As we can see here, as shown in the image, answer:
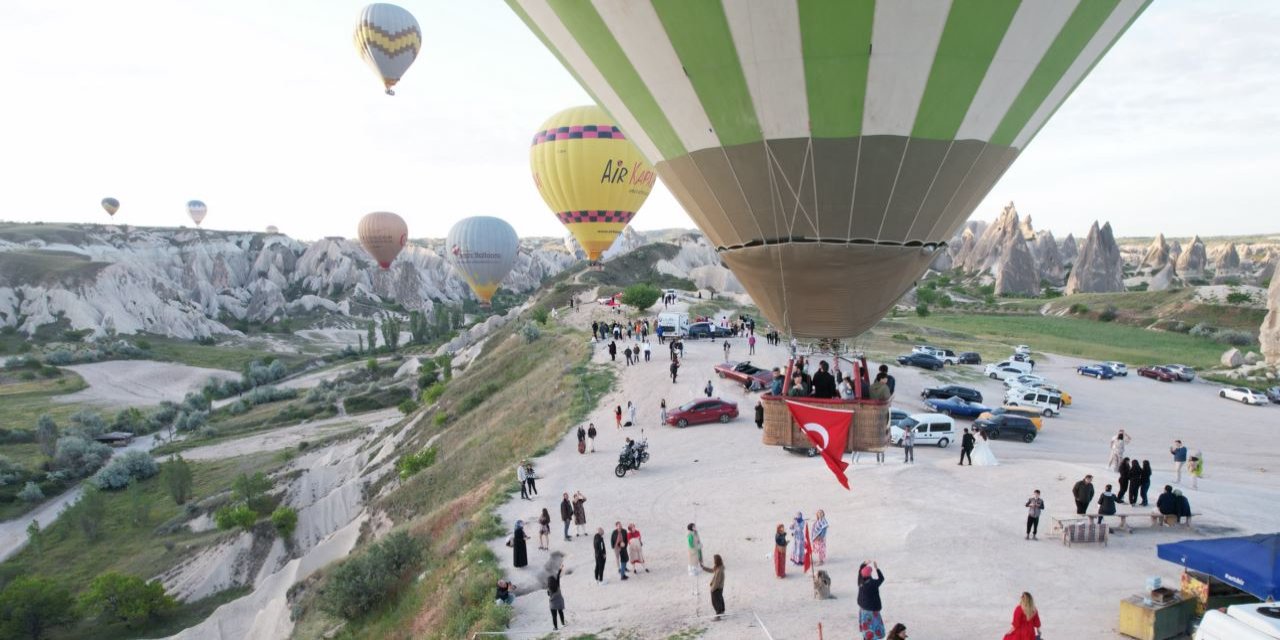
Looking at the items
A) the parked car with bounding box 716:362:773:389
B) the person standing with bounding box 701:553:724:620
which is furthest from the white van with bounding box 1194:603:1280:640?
the parked car with bounding box 716:362:773:389

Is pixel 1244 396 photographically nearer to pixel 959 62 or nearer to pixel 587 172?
pixel 587 172

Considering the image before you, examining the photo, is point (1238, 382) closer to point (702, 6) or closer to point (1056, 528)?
point (1056, 528)

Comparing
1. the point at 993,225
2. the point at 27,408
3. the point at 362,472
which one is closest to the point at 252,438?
the point at 362,472

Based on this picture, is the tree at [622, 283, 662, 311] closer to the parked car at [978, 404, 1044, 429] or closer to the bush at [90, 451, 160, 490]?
the parked car at [978, 404, 1044, 429]

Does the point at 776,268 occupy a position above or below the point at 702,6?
below

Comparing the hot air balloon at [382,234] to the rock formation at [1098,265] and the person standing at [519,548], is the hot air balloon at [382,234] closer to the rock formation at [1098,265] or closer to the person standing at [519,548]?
the person standing at [519,548]
